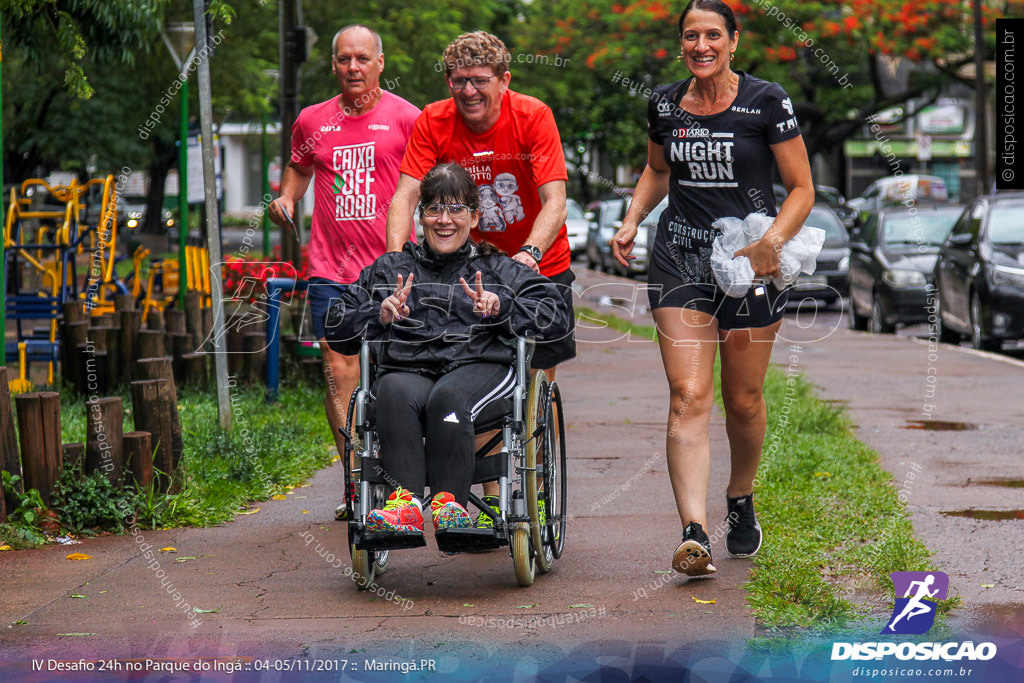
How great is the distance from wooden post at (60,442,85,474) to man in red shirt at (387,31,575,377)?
5.92 ft

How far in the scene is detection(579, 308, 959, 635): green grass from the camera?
446 centimetres

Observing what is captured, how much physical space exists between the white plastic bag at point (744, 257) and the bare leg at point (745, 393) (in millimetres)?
210

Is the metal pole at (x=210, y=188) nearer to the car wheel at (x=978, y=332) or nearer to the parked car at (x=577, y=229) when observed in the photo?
the car wheel at (x=978, y=332)

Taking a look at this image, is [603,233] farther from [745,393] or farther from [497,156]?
[745,393]

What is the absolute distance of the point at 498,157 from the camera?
17.8 feet

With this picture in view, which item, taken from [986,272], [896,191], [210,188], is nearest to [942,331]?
[986,272]

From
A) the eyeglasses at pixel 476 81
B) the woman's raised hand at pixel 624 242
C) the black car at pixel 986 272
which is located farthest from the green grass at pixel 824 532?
the black car at pixel 986 272

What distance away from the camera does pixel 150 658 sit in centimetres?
405

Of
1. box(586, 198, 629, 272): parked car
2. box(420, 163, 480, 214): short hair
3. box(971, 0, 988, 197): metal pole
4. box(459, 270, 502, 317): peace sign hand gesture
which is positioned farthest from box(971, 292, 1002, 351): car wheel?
box(586, 198, 629, 272): parked car

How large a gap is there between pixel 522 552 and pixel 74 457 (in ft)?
7.43

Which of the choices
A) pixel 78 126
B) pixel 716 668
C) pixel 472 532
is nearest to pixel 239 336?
pixel 472 532

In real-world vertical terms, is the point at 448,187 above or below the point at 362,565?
above

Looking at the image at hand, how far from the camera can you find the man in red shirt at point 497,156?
17.1 ft

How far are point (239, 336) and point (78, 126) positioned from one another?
22928mm
